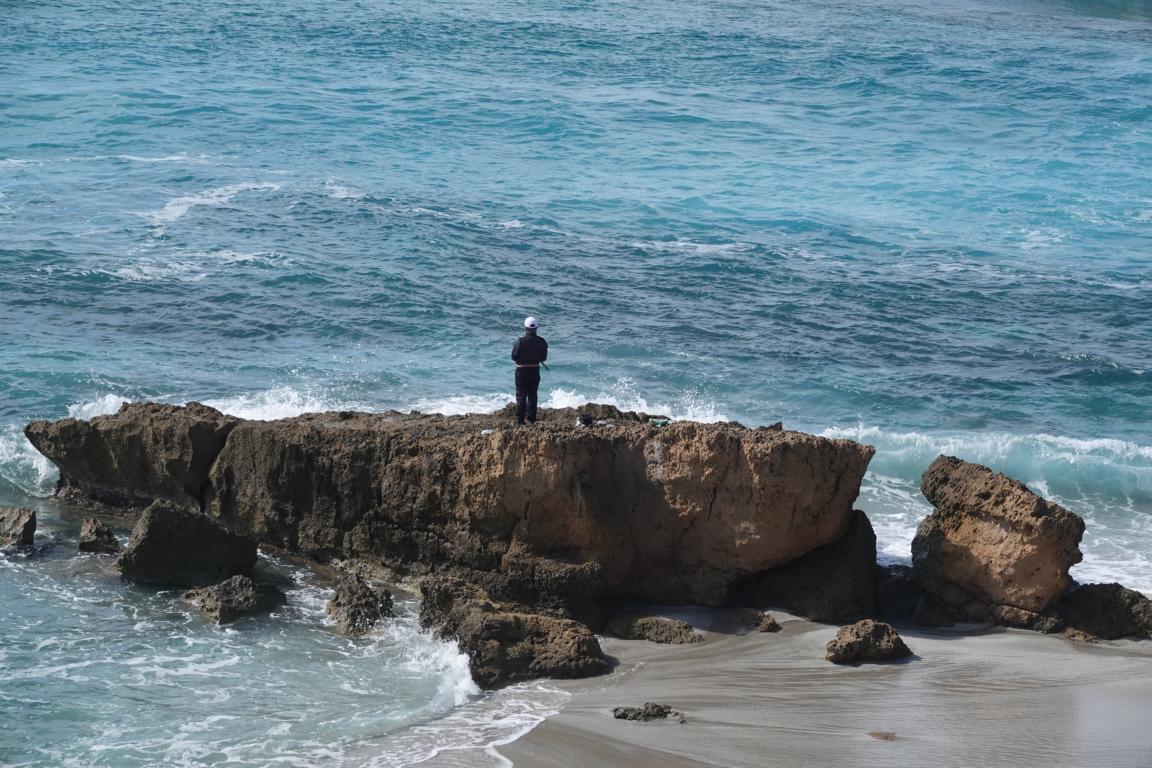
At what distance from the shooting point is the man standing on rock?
1241 cm

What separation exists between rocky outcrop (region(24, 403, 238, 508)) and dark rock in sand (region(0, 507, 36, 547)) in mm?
892

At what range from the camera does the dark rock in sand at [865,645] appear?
33.7 ft

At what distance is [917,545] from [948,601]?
2.49ft

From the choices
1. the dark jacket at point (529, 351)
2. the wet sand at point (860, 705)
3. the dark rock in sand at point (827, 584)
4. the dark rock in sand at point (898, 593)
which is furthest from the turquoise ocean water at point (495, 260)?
the dark jacket at point (529, 351)

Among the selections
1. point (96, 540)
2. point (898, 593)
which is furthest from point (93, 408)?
point (898, 593)

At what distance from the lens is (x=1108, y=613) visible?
11102mm

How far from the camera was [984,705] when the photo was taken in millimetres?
9562

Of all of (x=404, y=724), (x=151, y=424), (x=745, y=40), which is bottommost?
(x=404, y=724)

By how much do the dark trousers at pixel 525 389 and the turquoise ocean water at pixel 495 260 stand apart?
242cm

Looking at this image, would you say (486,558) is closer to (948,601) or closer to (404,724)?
Result: (404,724)

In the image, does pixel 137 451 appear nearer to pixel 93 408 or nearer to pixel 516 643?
pixel 93 408

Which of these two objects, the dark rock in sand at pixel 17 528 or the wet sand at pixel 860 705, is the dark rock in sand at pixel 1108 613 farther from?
the dark rock in sand at pixel 17 528

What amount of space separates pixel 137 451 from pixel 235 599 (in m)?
2.52

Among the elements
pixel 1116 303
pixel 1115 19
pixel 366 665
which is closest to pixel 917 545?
pixel 366 665
